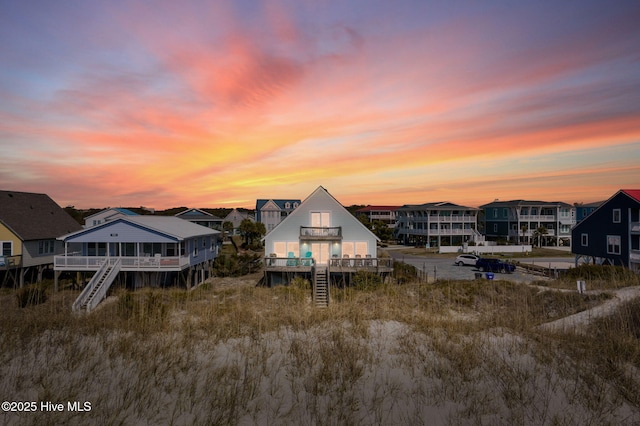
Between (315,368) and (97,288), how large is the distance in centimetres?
2300

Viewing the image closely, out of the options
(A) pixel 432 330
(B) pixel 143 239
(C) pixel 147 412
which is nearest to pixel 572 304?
(A) pixel 432 330

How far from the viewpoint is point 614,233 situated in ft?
118

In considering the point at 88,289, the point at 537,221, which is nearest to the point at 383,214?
the point at 537,221

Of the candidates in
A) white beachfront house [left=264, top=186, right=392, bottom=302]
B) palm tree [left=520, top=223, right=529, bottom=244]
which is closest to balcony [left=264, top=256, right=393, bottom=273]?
white beachfront house [left=264, top=186, right=392, bottom=302]

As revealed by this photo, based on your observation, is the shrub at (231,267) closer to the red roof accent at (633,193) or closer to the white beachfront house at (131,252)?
the white beachfront house at (131,252)

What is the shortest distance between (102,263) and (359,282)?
64.7ft

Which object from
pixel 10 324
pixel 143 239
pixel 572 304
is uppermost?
pixel 143 239

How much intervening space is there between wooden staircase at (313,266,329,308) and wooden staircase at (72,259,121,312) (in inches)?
543

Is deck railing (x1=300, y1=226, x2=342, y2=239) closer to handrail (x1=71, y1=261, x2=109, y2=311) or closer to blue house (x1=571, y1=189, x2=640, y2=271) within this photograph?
handrail (x1=71, y1=261, x2=109, y2=311)

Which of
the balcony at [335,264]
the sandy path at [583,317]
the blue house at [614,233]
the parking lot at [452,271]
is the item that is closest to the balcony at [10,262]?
the balcony at [335,264]

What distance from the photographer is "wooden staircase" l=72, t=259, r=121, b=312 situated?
910 inches

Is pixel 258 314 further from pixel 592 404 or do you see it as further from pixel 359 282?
pixel 359 282

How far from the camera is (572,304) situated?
18.9 meters

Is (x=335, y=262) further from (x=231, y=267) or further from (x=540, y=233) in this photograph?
(x=540, y=233)
